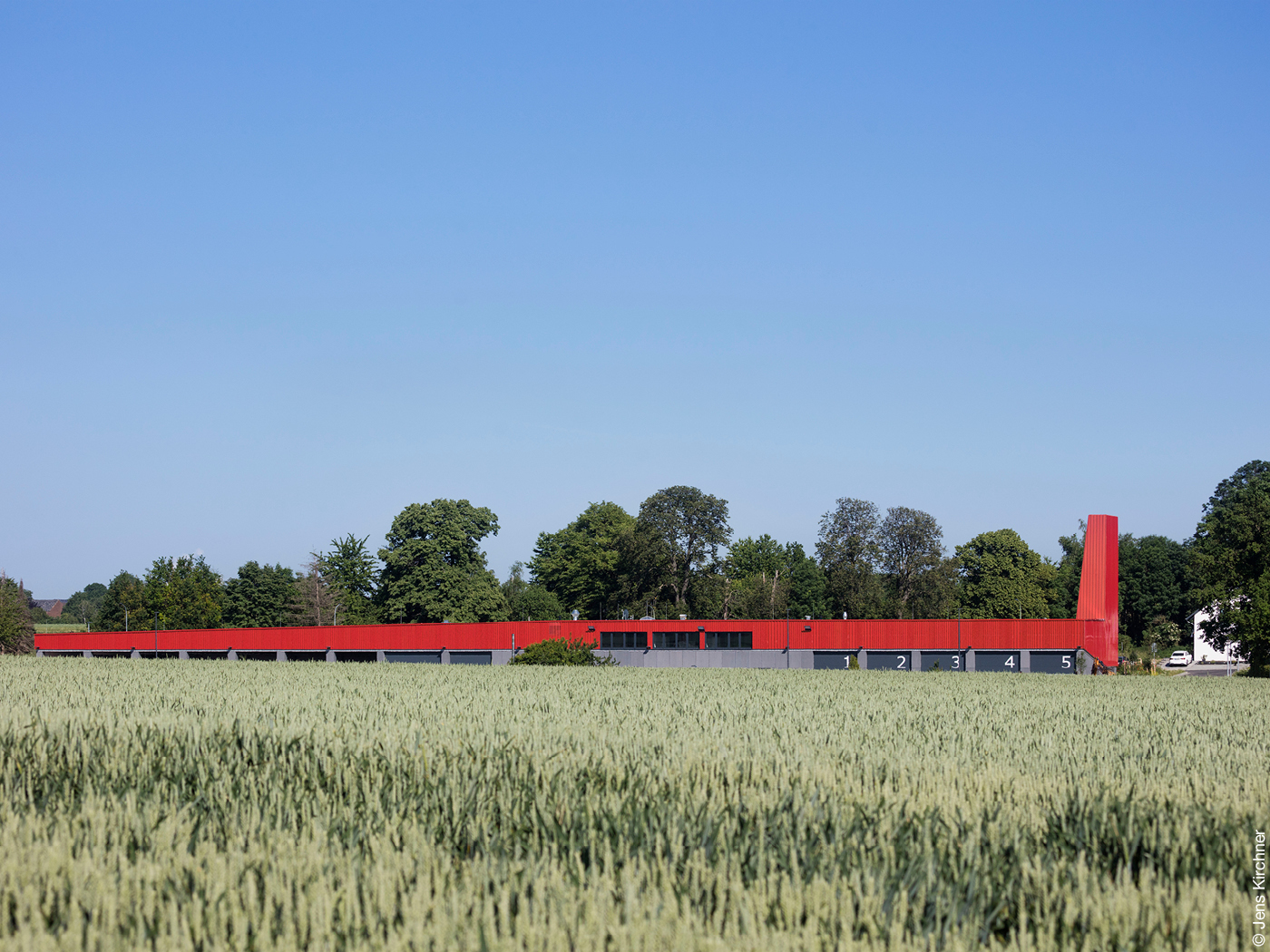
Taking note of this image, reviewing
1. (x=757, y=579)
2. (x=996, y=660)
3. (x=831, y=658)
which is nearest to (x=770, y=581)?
(x=757, y=579)

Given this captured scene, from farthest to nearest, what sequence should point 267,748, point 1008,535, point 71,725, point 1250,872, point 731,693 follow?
point 1008,535
point 731,693
point 71,725
point 267,748
point 1250,872

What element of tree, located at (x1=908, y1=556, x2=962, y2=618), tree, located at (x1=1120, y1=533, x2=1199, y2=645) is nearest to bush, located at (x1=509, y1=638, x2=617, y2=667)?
tree, located at (x1=908, y1=556, x2=962, y2=618)

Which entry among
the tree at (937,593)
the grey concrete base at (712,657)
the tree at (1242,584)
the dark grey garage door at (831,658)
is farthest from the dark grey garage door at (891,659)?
the tree at (937,593)

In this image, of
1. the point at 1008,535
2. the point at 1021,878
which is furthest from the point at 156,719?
the point at 1008,535

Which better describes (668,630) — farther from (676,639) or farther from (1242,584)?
(1242,584)

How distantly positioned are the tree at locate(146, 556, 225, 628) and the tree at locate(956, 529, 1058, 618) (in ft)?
246

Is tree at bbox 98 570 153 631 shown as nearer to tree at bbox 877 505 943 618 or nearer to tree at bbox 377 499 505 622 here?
tree at bbox 377 499 505 622

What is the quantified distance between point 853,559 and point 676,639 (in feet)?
133

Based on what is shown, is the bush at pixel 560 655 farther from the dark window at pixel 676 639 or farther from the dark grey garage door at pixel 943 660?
the dark grey garage door at pixel 943 660

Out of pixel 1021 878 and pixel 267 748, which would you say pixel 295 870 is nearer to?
pixel 1021 878

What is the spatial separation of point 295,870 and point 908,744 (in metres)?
8.59

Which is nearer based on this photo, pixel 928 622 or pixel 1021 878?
pixel 1021 878

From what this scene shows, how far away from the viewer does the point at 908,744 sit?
12.8 meters

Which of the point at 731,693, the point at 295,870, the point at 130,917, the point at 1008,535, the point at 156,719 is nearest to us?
the point at 130,917
